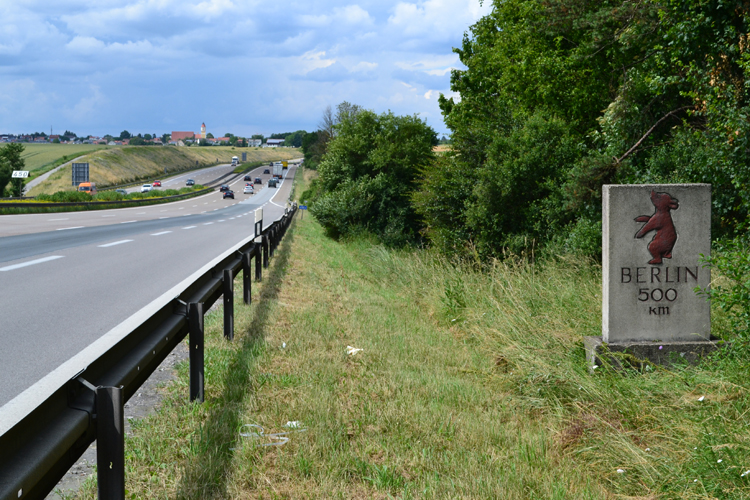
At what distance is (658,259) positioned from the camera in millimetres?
6383

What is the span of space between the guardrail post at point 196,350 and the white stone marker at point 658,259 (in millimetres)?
4184

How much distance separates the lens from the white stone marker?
6.34m

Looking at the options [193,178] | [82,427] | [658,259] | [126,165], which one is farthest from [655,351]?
[126,165]

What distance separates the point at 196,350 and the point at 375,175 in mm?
29473

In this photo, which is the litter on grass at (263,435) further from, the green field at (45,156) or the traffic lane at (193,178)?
the green field at (45,156)

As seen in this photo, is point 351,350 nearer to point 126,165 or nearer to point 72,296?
point 72,296

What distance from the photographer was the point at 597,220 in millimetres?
12969

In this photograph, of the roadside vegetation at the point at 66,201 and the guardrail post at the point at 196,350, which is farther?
the roadside vegetation at the point at 66,201

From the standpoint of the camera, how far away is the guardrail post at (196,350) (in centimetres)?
441

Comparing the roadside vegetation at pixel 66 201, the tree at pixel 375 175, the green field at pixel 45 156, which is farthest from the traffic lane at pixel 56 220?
the green field at pixel 45 156

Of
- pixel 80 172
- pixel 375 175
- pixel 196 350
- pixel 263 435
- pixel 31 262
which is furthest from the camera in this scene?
pixel 80 172

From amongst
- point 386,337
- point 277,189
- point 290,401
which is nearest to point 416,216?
point 386,337

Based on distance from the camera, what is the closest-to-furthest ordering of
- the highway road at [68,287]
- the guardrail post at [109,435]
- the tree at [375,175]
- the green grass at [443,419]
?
the guardrail post at [109,435]
the green grass at [443,419]
the highway road at [68,287]
the tree at [375,175]

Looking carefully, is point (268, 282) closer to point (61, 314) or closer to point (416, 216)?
point (61, 314)
